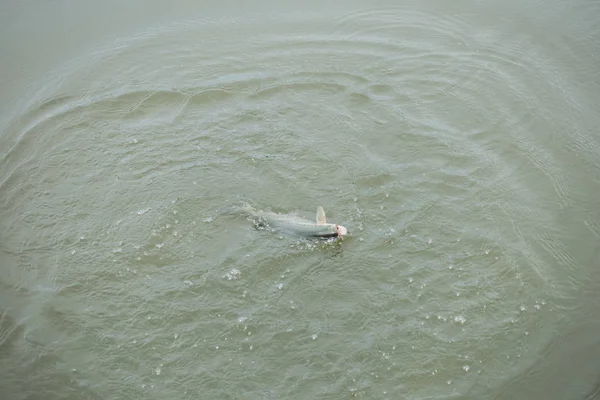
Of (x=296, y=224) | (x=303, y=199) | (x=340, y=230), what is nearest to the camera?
(x=340, y=230)

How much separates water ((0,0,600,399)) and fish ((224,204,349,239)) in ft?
0.57

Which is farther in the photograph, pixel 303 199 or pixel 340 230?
pixel 303 199

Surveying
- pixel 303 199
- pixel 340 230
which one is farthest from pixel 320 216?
pixel 303 199

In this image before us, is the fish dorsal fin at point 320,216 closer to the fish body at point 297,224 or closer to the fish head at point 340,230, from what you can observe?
the fish body at point 297,224

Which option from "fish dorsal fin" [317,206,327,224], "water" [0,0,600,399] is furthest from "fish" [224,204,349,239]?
"water" [0,0,600,399]

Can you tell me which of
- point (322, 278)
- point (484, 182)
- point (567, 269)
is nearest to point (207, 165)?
point (322, 278)

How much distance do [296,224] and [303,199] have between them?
74 centimetres

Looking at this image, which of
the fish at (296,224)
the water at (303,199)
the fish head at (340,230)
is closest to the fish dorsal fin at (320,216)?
the fish at (296,224)

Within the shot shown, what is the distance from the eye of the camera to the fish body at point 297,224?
6.29m

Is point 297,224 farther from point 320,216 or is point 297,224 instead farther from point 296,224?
→ point 320,216

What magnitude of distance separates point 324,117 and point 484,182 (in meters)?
2.63

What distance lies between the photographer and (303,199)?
7.13 meters

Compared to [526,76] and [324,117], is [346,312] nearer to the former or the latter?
[324,117]

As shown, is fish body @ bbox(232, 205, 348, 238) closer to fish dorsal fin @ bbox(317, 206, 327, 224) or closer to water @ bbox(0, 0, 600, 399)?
fish dorsal fin @ bbox(317, 206, 327, 224)
